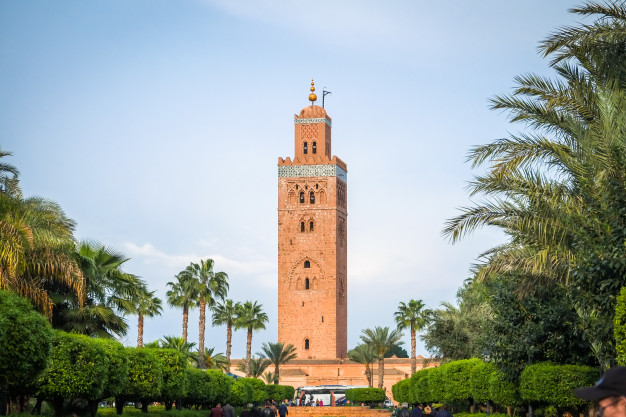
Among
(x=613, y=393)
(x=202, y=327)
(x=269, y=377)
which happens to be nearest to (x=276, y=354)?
(x=269, y=377)

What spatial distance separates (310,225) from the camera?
7181cm

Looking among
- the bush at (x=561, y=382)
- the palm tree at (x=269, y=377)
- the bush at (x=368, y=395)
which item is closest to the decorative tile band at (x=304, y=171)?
the palm tree at (x=269, y=377)

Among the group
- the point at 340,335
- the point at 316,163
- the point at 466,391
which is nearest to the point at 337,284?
the point at 340,335

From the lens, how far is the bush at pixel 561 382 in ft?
61.1

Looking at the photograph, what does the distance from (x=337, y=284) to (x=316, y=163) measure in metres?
9.79

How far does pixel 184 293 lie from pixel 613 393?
156 feet

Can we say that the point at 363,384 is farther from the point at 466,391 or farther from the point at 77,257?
the point at 77,257

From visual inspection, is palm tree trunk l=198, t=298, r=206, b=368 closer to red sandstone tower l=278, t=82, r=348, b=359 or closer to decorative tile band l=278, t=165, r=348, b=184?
red sandstone tower l=278, t=82, r=348, b=359

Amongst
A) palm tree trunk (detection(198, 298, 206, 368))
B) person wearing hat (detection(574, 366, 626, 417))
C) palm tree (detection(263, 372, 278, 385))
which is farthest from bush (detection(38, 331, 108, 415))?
palm tree (detection(263, 372, 278, 385))

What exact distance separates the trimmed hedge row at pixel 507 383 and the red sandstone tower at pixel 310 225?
3608cm

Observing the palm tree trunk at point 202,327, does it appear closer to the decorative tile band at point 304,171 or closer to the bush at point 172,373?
the bush at point 172,373

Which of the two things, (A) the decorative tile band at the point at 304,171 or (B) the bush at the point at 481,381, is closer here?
(B) the bush at the point at 481,381

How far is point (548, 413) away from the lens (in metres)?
24.0

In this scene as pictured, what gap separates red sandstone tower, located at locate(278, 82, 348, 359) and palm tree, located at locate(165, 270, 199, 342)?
832 inches
